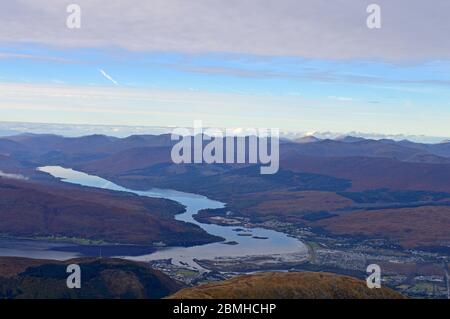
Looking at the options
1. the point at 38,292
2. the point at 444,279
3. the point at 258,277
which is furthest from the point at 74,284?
the point at 444,279

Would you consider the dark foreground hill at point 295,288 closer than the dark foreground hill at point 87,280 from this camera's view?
Yes

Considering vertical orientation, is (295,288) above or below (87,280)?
above

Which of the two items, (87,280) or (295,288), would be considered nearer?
(295,288)

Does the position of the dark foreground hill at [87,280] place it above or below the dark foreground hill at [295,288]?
below
